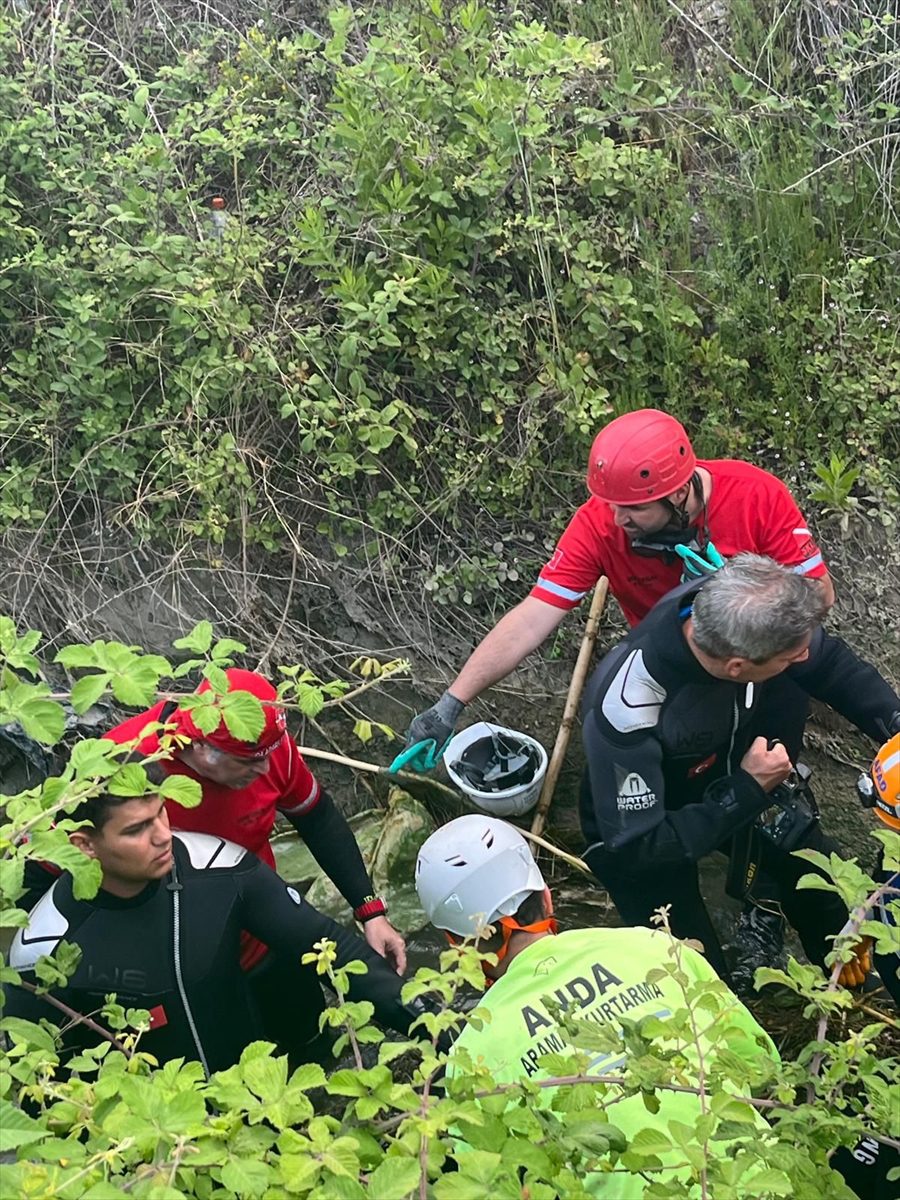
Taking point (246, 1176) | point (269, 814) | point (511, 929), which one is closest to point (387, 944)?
point (269, 814)

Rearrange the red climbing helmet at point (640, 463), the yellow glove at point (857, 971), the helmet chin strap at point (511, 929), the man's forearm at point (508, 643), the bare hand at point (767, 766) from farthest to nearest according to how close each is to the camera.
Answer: the man's forearm at point (508, 643) → the red climbing helmet at point (640, 463) → the yellow glove at point (857, 971) → the bare hand at point (767, 766) → the helmet chin strap at point (511, 929)

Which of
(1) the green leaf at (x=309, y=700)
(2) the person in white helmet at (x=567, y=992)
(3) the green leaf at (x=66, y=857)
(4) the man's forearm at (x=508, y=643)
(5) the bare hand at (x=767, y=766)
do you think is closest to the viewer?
(3) the green leaf at (x=66, y=857)

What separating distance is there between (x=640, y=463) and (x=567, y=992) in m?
1.74

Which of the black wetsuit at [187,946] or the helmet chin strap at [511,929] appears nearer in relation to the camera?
the helmet chin strap at [511,929]

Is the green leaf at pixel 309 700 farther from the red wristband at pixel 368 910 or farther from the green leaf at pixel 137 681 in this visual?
the red wristband at pixel 368 910

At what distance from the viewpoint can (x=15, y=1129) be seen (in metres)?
1.21

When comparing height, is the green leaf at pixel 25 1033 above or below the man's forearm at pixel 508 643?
above

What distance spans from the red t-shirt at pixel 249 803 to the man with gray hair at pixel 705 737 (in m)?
0.87

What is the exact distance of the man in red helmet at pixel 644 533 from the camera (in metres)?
3.16

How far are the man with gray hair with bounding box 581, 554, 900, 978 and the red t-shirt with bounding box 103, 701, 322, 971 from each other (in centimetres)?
87

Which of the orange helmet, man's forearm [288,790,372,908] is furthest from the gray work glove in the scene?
the orange helmet

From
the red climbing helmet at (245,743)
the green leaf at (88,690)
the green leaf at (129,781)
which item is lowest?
the red climbing helmet at (245,743)

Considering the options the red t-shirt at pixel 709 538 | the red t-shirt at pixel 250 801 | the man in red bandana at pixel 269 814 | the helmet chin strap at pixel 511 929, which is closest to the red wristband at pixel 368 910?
the man in red bandana at pixel 269 814

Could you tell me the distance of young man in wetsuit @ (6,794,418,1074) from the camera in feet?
7.93
